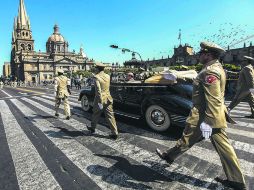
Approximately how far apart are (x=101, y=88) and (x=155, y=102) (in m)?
1.32

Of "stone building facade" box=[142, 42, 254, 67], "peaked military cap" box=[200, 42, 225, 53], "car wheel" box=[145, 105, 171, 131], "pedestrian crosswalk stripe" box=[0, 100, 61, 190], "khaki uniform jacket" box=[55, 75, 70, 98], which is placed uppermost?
"stone building facade" box=[142, 42, 254, 67]

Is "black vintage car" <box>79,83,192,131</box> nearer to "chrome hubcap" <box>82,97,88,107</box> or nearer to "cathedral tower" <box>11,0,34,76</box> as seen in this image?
"chrome hubcap" <box>82,97,88,107</box>

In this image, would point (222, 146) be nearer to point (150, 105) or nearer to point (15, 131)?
point (150, 105)

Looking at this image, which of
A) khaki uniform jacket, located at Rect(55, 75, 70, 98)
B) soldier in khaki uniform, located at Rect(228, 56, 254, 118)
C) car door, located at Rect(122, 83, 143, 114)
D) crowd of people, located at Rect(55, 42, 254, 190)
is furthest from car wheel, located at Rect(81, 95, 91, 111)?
crowd of people, located at Rect(55, 42, 254, 190)

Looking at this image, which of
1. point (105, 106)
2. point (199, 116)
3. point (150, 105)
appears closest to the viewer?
point (199, 116)

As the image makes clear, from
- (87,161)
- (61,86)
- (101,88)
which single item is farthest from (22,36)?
(87,161)

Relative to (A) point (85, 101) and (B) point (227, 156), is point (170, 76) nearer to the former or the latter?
(B) point (227, 156)

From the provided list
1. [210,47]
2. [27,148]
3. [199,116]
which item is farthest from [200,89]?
[27,148]

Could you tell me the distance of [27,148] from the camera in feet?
14.5

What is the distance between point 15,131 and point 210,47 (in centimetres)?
513

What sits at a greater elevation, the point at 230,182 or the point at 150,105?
the point at 150,105

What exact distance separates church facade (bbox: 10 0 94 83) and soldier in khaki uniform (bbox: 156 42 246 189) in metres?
101

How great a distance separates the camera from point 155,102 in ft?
17.7

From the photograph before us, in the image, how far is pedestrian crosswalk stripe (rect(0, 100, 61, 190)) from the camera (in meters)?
2.99
